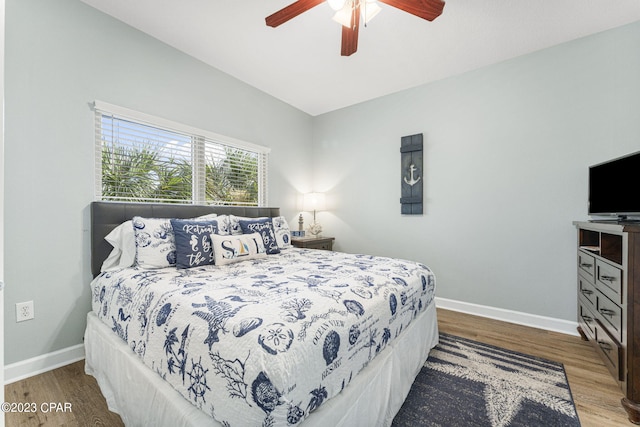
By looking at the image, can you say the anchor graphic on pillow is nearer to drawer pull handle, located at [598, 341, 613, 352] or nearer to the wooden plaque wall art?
the wooden plaque wall art

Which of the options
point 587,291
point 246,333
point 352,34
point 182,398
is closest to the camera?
point 246,333

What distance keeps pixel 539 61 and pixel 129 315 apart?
3928mm

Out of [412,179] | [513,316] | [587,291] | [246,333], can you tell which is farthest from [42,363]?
[587,291]

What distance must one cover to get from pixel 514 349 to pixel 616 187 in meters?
1.42

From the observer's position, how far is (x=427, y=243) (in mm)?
3312

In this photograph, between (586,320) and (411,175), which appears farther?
(411,175)

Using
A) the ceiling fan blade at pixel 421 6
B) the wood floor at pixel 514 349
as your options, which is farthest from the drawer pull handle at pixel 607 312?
the ceiling fan blade at pixel 421 6

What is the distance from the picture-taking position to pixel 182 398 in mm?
1099

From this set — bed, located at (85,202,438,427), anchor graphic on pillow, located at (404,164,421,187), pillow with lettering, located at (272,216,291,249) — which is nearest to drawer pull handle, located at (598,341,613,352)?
bed, located at (85,202,438,427)

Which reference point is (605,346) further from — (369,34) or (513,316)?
(369,34)

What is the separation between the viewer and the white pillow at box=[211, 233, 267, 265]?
2115mm

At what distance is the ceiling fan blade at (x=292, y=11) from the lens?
1.73 meters

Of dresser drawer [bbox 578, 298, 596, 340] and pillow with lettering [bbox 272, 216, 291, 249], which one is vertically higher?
pillow with lettering [bbox 272, 216, 291, 249]

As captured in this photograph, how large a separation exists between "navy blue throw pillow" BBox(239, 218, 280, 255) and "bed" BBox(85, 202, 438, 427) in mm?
267
